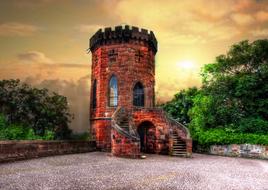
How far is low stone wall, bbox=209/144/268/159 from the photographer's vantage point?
1827 cm

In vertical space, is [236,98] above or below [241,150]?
above

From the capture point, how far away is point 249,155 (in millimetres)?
18750

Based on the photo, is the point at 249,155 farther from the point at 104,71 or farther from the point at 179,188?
the point at 179,188

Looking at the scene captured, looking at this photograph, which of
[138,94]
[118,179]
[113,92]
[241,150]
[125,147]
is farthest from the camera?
[138,94]

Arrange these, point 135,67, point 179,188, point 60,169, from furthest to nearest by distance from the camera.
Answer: point 135,67 → point 60,169 → point 179,188

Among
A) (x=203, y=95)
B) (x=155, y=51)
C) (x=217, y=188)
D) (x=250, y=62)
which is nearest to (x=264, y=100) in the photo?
(x=250, y=62)

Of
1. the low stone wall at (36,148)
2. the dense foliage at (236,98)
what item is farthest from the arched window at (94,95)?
the dense foliage at (236,98)

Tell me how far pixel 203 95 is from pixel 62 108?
42.8 ft

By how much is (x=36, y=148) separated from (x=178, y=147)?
8347mm

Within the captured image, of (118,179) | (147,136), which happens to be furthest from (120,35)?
(118,179)

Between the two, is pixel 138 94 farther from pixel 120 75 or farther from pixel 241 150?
pixel 241 150

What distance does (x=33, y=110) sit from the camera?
2362 centimetres

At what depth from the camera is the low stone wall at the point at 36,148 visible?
510 inches

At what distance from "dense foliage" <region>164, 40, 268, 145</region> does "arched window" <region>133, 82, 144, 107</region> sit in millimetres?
5179
